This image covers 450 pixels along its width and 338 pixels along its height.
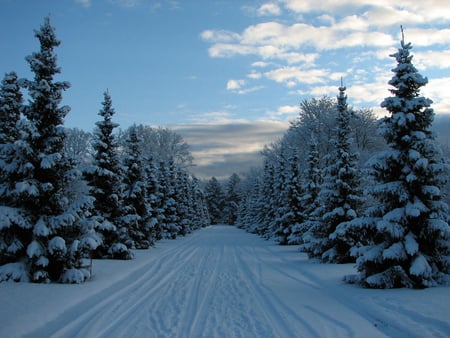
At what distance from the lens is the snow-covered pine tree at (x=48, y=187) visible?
12312 mm

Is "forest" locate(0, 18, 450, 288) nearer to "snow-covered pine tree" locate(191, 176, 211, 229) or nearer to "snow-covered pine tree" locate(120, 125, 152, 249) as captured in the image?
"snow-covered pine tree" locate(120, 125, 152, 249)

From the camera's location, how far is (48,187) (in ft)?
42.0

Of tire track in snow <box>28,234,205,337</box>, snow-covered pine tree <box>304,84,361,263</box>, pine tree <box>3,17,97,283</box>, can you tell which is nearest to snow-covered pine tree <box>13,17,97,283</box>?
pine tree <box>3,17,97,283</box>

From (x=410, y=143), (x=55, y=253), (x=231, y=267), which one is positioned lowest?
(x=231, y=267)

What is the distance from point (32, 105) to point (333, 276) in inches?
460

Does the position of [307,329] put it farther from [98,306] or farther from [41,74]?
[41,74]

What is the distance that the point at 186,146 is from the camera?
7625cm

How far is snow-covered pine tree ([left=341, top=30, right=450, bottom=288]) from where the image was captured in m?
10.8

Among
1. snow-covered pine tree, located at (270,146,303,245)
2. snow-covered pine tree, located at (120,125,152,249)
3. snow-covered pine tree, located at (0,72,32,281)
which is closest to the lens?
snow-covered pine tree, located at (0,72,32,281)

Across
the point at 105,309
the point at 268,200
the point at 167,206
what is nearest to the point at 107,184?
the point at 105,309

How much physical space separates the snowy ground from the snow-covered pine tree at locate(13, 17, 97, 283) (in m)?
1.09

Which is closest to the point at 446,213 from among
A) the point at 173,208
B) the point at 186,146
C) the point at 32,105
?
the point at 32,105

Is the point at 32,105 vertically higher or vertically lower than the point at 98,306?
higher

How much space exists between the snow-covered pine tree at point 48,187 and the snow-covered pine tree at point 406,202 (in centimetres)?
859
